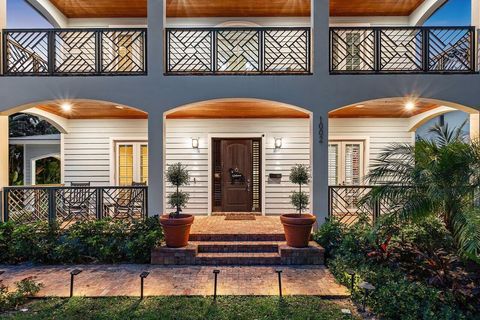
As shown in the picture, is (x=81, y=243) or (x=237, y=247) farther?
(x=237, y=247)

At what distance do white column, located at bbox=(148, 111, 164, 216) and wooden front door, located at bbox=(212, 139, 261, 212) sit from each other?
105 inches

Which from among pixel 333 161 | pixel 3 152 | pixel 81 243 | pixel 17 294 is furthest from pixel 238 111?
pixel 17 294

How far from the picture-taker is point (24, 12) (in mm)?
11125

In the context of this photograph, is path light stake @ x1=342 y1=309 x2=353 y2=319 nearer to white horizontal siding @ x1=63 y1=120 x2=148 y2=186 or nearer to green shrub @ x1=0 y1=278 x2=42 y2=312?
green shrub @ x1=0 y1=278 x2=42 y2=312

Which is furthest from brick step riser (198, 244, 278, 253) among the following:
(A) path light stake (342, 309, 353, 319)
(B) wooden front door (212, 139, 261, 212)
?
(B) wooden front door (212, 139, 261, 212)

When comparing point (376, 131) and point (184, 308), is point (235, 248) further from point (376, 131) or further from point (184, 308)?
point (376, 131)

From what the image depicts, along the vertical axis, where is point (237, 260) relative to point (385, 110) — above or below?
below

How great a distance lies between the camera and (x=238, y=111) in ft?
26.4

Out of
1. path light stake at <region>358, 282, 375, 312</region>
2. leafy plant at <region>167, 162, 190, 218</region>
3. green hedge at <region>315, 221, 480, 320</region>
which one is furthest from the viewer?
leafy plant at <region>167, 162, 190, 218</region>

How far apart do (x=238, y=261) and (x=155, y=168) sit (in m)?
2.72

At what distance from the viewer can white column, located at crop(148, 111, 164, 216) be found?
20.9ft

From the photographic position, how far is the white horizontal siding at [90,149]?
893 centimetres

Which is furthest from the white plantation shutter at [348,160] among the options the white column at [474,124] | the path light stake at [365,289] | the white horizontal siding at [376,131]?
the path light stake at [365,289]

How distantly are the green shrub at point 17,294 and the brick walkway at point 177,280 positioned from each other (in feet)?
0.49
